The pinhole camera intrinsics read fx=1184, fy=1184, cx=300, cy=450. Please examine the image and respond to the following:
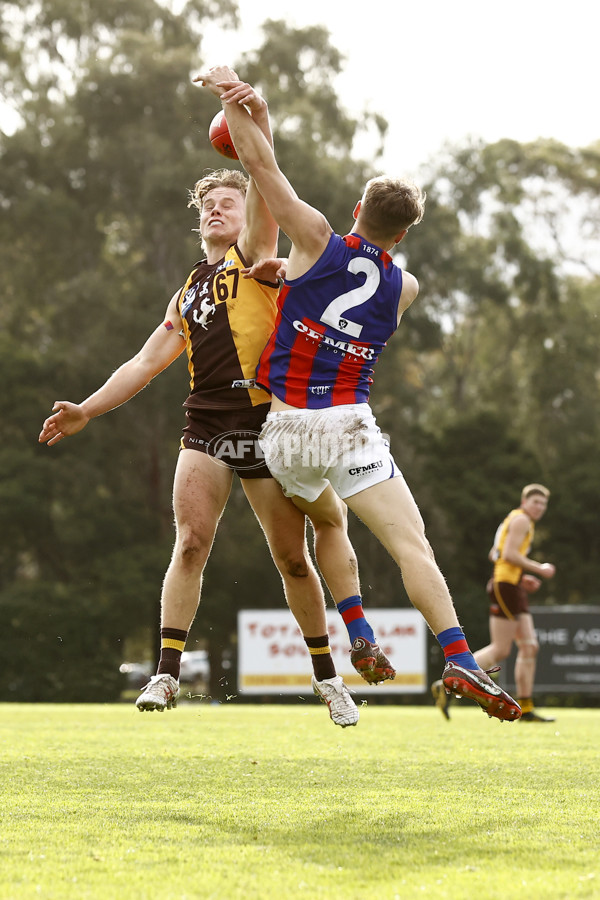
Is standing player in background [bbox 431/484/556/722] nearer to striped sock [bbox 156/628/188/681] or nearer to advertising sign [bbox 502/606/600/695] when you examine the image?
striped sock [bbox 156/628/188/681]

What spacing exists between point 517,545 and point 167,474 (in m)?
22.5

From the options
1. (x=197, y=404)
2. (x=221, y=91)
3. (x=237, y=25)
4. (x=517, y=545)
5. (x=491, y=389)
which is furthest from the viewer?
(x=491, y=389)

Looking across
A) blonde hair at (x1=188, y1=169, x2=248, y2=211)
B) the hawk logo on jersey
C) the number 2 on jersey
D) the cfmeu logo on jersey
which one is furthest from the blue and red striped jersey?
blonde hair at (x1=188, y1=169, x2=248, y2=211)

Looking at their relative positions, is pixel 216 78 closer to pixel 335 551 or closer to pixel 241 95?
pixel 241 95

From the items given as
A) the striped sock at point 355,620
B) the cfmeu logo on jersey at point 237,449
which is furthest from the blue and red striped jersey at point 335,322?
the striped sock at point 355,620

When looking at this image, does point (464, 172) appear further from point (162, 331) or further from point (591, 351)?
point (162, 331)

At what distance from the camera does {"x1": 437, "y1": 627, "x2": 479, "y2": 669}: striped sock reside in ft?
15.7

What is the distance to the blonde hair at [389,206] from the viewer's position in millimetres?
4988

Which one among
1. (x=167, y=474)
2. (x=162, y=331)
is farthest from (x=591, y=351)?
(x=162, y=331)

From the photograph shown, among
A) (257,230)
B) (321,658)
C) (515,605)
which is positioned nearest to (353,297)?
(257,230)

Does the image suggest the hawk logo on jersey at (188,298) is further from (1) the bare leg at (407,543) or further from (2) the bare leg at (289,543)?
(1) the bare leg at (407,543)

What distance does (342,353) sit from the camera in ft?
16.8

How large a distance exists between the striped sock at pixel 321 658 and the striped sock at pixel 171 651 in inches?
29.3

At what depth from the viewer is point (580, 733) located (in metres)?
9.74
